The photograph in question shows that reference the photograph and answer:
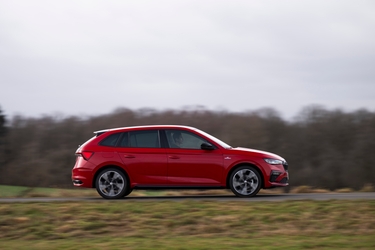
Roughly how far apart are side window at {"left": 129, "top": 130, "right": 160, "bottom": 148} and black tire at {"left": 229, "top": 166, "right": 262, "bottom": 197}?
1.88 m

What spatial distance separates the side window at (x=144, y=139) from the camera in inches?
494

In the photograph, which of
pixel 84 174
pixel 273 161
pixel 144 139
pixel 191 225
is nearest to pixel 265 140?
pixel 273 161

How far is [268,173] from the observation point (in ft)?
40.3

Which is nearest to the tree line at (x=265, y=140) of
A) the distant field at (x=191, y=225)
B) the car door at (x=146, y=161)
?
the car door at (x=146, y=161)

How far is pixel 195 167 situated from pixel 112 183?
193cm

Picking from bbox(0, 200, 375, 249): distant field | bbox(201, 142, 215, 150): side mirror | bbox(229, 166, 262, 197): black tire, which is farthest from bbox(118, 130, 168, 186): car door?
bbox(0, 200, 375, 249): distant field

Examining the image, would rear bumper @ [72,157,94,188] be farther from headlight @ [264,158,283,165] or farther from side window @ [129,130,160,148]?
headlight @ [264,158,283,165]

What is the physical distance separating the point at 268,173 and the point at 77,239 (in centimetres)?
525

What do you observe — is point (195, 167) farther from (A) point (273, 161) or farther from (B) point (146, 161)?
(A) point (273, 161)

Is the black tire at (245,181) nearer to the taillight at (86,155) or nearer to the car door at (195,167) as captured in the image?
the car door at (195,167)

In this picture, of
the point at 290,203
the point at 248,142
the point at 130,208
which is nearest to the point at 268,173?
the point at 290,203

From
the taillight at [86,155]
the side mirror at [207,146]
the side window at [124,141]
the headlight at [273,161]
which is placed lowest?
the headlight at [273,161]

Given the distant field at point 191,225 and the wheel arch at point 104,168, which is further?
the wheel arch at point 104,168

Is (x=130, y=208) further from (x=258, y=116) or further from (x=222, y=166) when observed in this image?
(x=258, y=116)
